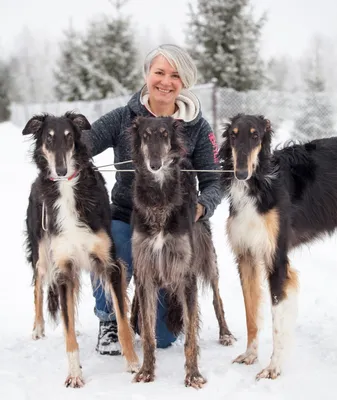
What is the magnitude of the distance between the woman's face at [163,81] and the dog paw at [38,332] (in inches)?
82.9

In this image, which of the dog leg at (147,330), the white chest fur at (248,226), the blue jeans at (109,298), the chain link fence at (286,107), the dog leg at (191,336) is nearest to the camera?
the dog leg at (191,336)

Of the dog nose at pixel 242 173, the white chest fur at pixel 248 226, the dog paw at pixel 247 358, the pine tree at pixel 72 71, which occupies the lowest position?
the dog paw at pixel 247 358

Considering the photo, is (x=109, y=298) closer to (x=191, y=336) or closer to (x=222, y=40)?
(x=191, y=336)

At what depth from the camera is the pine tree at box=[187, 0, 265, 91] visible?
1666 cm

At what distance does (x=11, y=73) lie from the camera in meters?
50.2

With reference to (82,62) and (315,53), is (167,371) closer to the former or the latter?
(82,62)

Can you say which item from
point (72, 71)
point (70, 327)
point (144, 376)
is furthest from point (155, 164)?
point (72, 71)

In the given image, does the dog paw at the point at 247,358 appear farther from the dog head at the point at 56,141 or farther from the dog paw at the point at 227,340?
the dog head at the point at 56,141

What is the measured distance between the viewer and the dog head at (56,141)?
3.36 meters

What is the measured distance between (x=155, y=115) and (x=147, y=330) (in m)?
1.68

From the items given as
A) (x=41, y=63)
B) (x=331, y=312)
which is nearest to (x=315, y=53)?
(x=41, y=63)

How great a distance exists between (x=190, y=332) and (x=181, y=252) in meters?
0.51

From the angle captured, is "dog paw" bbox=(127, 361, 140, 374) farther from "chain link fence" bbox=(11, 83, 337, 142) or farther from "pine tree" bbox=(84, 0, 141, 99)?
"pine tree" bbox=(84, 0, 141, 99)

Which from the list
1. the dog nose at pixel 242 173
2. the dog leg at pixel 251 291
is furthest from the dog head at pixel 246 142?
the dog leg at pixel 251 291
